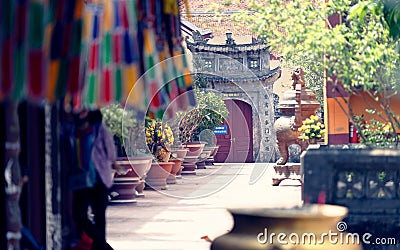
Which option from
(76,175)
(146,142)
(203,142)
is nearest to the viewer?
(76,175)

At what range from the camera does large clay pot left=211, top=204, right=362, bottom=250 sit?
5.03 m

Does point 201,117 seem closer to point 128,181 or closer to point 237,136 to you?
point 237,136

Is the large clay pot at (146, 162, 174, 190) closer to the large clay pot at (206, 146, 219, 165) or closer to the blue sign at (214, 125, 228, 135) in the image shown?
the large clay pot at (206, 146, 219, 165)

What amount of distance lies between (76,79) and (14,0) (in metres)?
0.46

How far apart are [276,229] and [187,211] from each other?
31.0 ft

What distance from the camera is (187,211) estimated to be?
1442 centimetres

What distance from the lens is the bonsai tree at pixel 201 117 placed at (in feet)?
89.0

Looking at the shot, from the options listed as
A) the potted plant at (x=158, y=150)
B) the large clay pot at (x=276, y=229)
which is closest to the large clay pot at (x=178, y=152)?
the potted plant at (x=158, y=150)

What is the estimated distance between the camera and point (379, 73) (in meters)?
12.7

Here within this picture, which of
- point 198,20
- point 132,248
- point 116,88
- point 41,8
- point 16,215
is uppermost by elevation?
point 198,20

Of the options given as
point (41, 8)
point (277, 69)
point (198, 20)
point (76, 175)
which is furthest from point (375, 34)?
point (198, 20)

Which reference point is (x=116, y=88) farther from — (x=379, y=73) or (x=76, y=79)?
(x=379, y=73)

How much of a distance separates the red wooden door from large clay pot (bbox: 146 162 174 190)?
1649 cm

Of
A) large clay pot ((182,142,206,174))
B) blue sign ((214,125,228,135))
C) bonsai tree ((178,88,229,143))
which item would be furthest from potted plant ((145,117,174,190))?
blue sign ((214,125,228,135))
